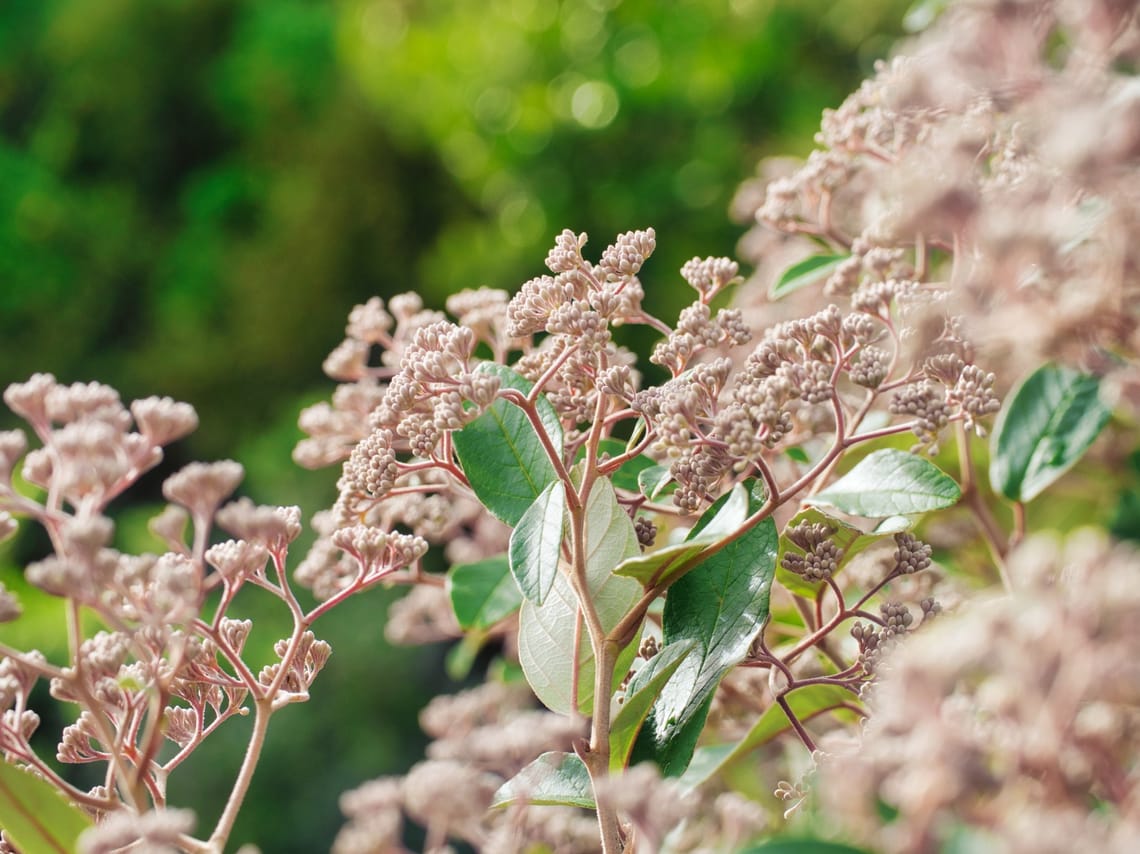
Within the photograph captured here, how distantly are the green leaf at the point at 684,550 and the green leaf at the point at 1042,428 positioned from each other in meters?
0.21

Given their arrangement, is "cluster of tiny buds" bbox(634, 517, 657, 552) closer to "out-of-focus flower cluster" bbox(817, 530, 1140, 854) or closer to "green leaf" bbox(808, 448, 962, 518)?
"green leaf" bbox(808, 448, 962, 518)

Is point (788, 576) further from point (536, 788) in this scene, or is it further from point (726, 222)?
point (726, 222)

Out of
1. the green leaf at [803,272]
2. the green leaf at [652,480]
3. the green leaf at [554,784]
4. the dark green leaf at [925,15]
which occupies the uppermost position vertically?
the dark green leaf at [925,15]

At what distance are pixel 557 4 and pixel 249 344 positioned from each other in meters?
1.28

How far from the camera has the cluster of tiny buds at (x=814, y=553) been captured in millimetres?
339

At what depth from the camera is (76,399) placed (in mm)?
289

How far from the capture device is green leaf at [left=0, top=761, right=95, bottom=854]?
28cm

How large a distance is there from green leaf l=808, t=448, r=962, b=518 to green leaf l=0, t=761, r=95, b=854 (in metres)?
0.24

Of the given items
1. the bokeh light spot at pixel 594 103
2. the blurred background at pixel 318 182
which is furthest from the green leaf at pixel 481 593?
the bokeh light spot at pixel 594 103

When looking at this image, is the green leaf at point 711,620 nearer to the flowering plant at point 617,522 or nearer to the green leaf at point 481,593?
the flowering plant at point 617,522

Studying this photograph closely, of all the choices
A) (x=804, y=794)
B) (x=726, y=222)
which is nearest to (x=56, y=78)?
(x=726, y=222)

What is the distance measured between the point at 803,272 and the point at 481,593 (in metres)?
0.23

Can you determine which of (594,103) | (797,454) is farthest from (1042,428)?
(594,103)

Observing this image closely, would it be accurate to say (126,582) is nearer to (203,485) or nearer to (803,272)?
(203,485)
